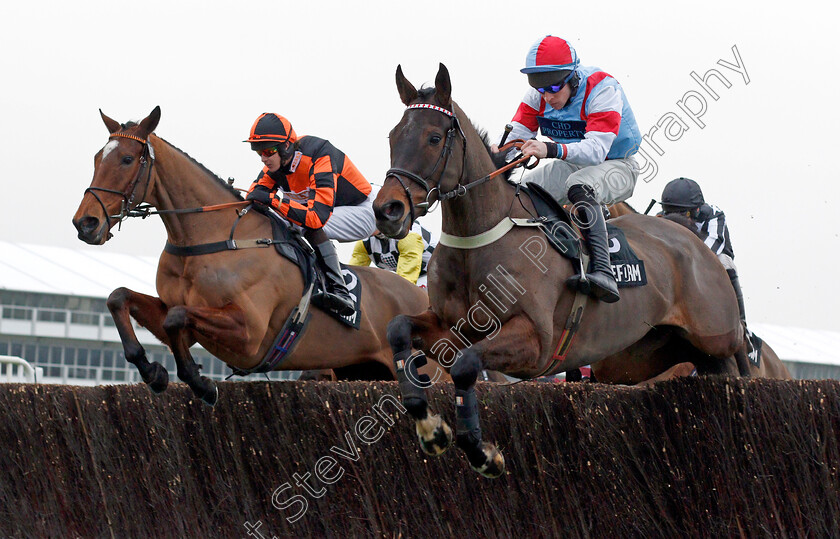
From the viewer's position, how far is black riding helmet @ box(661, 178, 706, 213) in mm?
7855

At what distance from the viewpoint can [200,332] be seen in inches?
240

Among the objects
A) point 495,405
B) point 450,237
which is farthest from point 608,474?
point 450,237

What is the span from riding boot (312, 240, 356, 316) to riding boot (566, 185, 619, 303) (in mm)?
2132

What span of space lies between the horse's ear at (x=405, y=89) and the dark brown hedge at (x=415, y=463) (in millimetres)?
1564

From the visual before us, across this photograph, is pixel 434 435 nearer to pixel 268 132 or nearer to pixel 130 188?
pixel 130 188

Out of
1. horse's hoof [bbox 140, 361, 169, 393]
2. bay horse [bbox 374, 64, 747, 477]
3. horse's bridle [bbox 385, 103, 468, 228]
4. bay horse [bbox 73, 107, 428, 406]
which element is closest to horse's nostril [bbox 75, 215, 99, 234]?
bay horse [bbox 73, 107, 428, 406]

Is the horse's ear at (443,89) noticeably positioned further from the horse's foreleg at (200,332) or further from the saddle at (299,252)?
the saddle at (299,252)

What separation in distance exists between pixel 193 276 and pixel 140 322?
42cm

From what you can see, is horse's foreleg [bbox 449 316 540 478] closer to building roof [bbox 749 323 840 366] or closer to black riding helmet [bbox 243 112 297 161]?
black riding helmet [bbox 243 112 297 161]

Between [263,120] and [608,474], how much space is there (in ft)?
11.3

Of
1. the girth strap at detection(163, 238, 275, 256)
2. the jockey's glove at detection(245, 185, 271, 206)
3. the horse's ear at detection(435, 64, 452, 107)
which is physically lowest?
the girth strap at detection(163, 238, 275, 256)

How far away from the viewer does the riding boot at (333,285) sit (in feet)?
23.3

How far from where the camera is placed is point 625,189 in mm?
5969

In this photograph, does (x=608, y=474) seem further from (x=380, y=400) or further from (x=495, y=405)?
(x=380, y=400)
